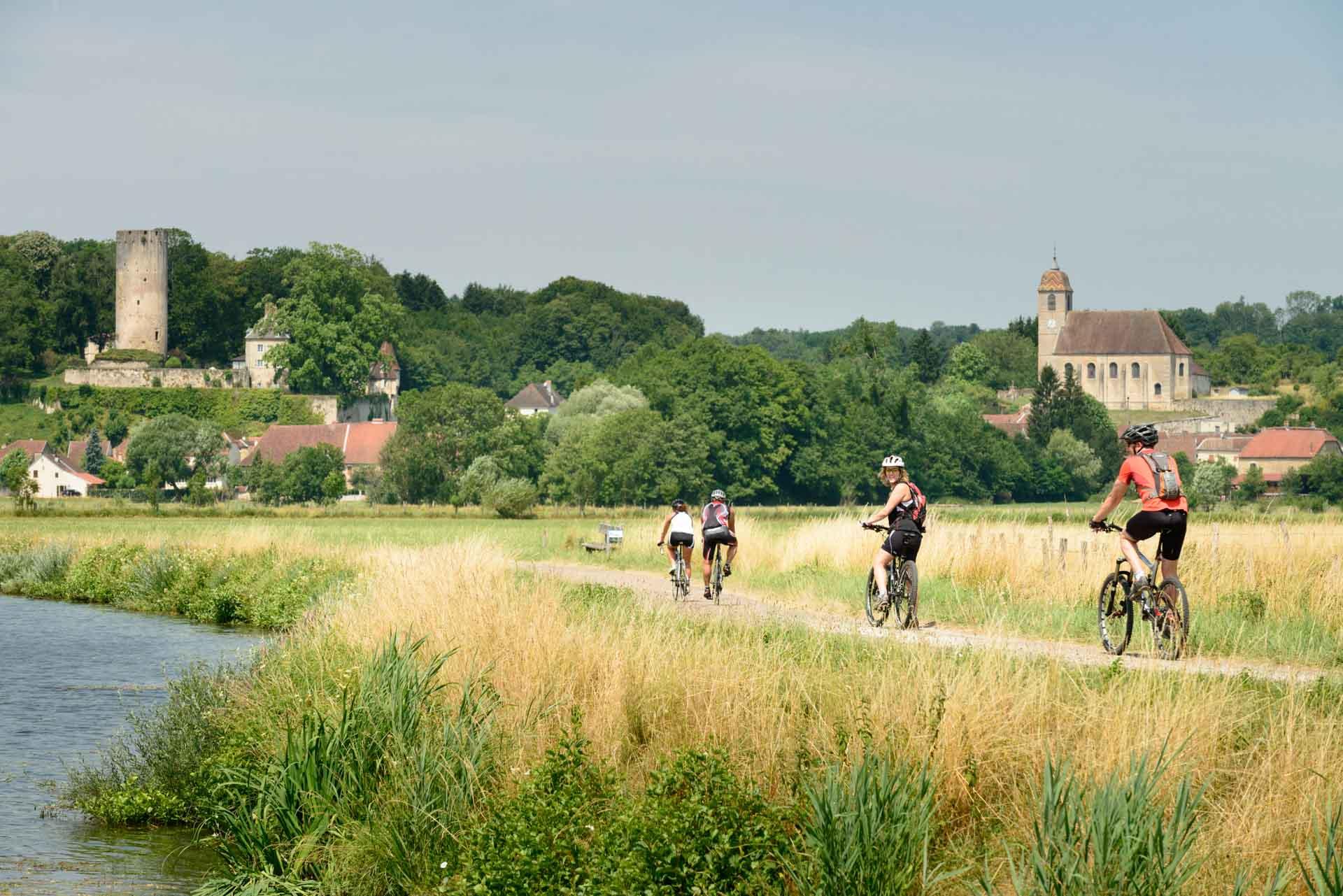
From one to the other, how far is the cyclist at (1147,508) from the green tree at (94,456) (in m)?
114

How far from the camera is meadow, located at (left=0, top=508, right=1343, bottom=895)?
28.2 feet

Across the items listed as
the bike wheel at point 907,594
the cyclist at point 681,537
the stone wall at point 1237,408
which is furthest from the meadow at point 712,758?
the stone wall at point 1237,408

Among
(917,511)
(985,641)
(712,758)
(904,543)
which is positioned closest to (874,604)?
(904,543)

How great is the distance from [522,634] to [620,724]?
1.85 meters

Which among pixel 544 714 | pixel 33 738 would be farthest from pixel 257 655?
pixel 544 714

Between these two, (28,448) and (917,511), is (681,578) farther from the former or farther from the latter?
(28,448)

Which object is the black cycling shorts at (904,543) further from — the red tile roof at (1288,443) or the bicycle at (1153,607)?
the red tile roof at (1288,443)

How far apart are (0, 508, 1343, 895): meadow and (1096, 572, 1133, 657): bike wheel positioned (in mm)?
355

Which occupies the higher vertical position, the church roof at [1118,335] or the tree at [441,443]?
the church roof at [1118,335]

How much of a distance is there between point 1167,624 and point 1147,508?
91 cm

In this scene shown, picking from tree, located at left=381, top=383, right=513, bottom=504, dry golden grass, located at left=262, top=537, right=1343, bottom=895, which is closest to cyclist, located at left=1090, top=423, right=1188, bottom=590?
dry golden grass, located at left=262, top=537, right=1343, bottom=895

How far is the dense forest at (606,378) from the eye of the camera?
88.8 m

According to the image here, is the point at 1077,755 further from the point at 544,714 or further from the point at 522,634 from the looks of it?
the point at 522,634

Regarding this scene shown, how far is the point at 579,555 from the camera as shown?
31.6 meters
